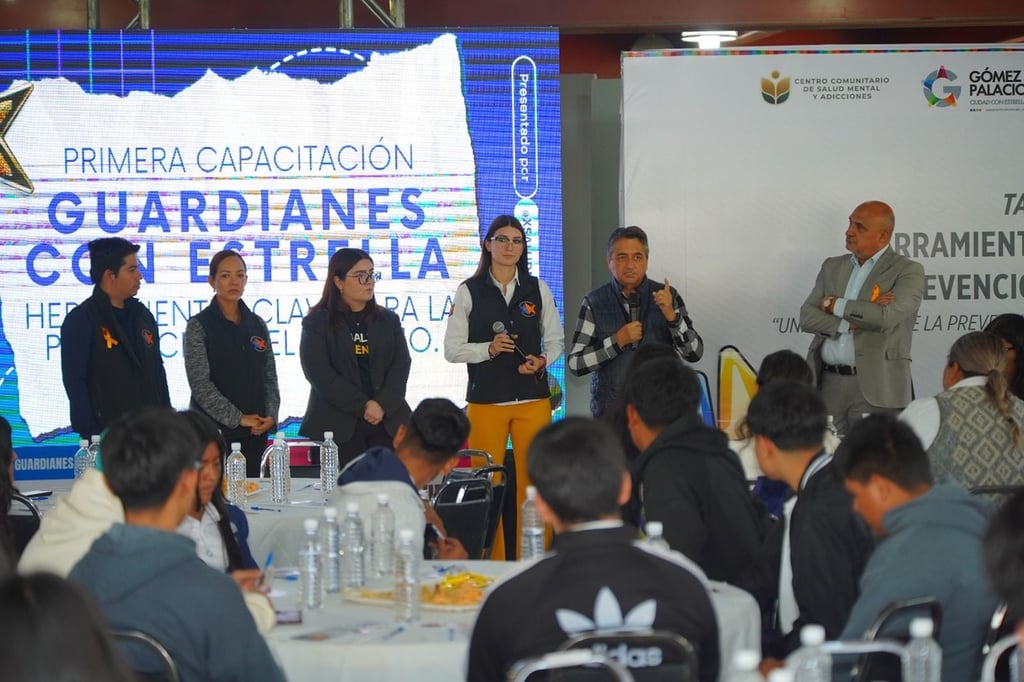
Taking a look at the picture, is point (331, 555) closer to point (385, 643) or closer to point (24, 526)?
point (385, 643)

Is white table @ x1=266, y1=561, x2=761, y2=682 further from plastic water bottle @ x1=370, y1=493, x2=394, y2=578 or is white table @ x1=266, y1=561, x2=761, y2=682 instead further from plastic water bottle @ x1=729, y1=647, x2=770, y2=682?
plastic water bottle @ x1=370, y1=493, x2=394, y2=578

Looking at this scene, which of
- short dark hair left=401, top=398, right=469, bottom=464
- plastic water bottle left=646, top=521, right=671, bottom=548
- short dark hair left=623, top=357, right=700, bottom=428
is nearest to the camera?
plastic water bottle left=646, top=521, right=671, bottom=548

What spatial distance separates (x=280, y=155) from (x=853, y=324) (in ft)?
11.1

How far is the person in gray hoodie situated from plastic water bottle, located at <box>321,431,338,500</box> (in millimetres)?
2778

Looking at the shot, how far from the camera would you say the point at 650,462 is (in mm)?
3555

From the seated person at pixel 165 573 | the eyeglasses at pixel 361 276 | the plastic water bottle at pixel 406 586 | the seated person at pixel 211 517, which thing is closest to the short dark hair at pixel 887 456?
the plastic water bottle at pixel 406 586

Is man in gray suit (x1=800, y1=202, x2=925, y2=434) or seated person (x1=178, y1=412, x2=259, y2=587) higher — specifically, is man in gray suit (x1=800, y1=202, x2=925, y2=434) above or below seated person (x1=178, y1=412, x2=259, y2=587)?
above

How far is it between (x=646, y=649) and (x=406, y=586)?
0.89 meters

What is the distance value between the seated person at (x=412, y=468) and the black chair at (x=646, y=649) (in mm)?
1339

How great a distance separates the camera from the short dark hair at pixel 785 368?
478cm

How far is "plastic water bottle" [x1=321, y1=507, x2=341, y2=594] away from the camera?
3.29 metres

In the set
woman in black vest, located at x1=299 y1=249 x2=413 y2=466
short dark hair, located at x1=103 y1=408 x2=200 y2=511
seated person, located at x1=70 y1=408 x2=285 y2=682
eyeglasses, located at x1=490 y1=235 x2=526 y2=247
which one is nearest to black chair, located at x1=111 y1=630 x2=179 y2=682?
seated person, located at x1=70 y1=408 x2=285 y2=682

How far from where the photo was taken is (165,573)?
2.43 m

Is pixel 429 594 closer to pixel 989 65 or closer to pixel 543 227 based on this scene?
pixel 543 227
